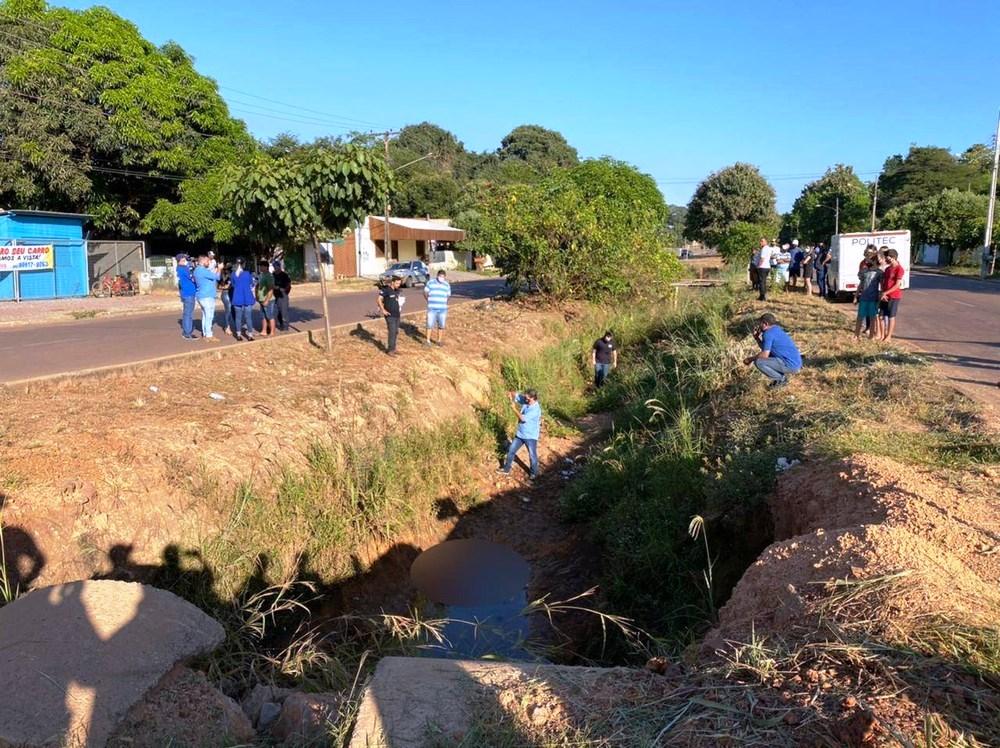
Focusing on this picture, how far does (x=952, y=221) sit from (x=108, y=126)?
4368 centimetres

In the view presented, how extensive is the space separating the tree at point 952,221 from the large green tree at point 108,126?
38.7 meters

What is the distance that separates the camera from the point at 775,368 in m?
8.45

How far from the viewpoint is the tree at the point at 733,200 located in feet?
171

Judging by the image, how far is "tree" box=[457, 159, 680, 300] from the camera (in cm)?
1944

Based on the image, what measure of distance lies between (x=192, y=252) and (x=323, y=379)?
25.3m

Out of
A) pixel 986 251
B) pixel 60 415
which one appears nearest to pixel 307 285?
pixel 60 415

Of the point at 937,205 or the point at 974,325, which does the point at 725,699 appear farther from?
the point at 937,205

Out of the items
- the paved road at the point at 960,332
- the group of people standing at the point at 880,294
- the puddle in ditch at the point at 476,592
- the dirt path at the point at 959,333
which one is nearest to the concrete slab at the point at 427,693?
the puddle in ditch at the point at 476,592

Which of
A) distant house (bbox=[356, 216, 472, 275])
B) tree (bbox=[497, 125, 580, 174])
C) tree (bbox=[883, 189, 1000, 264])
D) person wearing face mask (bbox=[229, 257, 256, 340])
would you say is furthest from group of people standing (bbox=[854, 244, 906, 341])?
tree (bbox=[497, 125, 580, 174])

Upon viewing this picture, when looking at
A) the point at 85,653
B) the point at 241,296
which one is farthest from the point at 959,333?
the point at 85,653

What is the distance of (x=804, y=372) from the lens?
9.04 meters

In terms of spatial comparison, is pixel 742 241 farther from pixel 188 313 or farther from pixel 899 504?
pixel 899 504

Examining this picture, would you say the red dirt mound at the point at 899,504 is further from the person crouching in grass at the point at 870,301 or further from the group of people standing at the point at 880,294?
the person crouching in grass at the point at 870,301

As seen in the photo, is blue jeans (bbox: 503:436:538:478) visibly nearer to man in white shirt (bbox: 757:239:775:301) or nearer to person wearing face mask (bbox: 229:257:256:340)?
person wearing face mask (bbox: 229:257:256:340)
